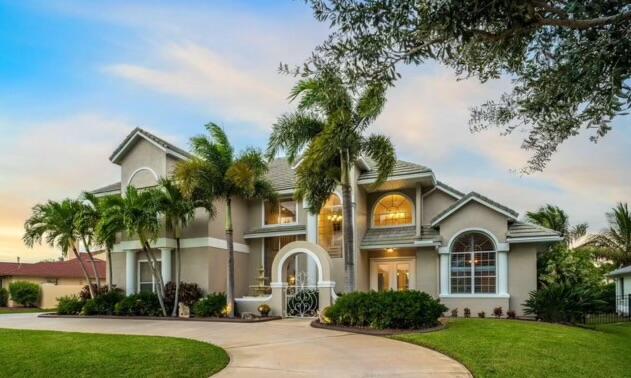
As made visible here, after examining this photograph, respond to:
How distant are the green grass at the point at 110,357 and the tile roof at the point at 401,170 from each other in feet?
40.4

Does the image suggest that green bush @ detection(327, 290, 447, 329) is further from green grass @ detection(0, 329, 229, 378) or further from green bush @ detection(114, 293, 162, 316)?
green bush @ detection(114, 293, 162, 316)

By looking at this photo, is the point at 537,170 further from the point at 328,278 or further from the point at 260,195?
the point at 260,195

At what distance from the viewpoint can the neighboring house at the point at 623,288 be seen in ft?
92.4

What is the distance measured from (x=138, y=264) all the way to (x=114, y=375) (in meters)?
16.4

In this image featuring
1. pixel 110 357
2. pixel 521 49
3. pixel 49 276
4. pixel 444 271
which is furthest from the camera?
pixel 49 276

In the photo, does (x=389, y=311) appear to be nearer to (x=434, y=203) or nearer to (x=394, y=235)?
(x=394, y=235)

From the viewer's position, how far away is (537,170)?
297 inches

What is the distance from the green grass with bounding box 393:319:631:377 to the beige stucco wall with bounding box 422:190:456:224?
807 cm

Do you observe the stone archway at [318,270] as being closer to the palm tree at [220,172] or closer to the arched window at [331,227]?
the palm tree at [220,172]

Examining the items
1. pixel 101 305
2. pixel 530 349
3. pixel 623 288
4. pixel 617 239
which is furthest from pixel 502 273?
pixel 617 239

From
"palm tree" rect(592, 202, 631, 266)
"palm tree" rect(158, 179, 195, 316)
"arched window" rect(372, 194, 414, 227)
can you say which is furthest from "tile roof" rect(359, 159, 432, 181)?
"palm tree" rect(592, 202, 631, 266)

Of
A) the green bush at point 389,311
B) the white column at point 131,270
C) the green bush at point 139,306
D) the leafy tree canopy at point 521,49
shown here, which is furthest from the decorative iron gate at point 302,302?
the leafy tree canopy at point 521,49

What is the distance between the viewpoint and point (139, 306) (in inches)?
868

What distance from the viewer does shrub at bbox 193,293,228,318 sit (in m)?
20.6
